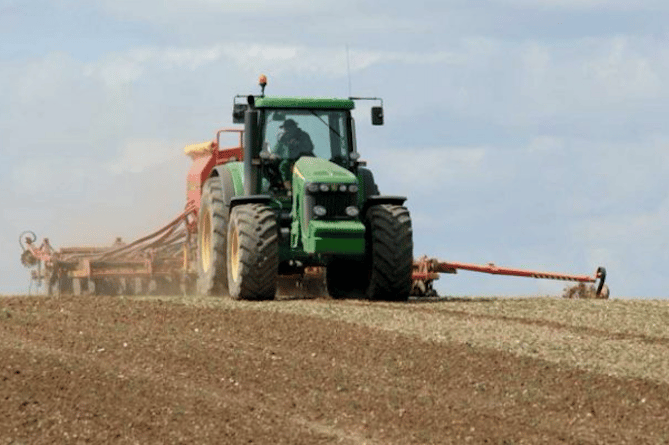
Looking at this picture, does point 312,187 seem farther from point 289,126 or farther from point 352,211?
point 289,126

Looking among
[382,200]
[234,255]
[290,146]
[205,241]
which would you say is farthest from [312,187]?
[205,241]

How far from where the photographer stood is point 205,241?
24750 mm

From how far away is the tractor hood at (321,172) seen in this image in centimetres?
2106

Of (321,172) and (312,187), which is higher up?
(321,172)

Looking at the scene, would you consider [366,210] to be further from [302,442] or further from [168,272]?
[302,442]

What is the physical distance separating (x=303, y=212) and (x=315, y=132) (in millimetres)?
1795

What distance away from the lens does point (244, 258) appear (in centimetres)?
2098

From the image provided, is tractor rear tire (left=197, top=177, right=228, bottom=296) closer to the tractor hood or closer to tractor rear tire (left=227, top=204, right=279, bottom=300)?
tractor rear tire (left=227, top=204, right=279, bottom=300)

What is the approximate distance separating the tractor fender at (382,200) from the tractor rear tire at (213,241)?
247 cm

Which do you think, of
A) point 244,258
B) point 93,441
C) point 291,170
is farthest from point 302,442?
point 291,170

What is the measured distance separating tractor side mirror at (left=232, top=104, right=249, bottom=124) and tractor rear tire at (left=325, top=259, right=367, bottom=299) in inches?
101

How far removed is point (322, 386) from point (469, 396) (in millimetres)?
1393

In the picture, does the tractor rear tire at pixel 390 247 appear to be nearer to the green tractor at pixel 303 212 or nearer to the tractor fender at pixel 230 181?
the green tractor at pixel 303 212

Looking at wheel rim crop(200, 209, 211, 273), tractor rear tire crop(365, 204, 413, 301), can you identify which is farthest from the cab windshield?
wheel rim crop(200, 209, 211, 273)
